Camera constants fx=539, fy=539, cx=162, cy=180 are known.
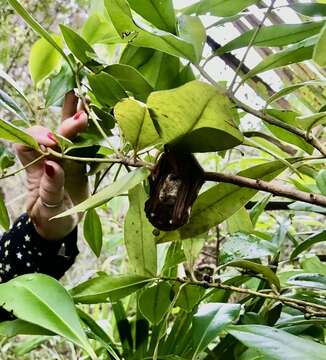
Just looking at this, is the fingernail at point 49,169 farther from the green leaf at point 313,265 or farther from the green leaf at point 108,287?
the green leaf at point 313,265

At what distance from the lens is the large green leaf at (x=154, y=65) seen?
0.43m

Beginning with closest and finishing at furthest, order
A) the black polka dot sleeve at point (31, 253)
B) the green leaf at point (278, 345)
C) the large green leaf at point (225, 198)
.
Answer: the green leaf at point (278, 345) < the large green leaf at point (225, 198) < the black polka dot sleeve at point (31, 253)

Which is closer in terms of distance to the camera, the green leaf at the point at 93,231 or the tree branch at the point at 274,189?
the tree branch at the point at 274,189

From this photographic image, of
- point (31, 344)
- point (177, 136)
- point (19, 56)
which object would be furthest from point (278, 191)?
point (19, 56)

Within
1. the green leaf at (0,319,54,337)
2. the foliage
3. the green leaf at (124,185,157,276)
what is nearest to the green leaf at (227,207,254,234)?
the foliage

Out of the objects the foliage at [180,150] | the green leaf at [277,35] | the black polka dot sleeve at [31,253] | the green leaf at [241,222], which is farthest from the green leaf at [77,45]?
the black polka dot sleeve at [31,253]

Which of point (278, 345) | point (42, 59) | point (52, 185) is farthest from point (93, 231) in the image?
point (278, 345)

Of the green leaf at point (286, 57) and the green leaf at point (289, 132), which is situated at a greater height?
the green leaf at point (286, 57)

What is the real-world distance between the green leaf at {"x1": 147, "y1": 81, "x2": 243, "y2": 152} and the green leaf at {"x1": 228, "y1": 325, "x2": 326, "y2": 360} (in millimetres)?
117

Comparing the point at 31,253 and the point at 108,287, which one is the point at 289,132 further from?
the point at 31,253

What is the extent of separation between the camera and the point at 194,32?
15.0 inches

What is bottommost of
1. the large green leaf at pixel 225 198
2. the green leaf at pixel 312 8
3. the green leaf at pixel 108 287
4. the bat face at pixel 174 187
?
the green leaf at pixel 108 287

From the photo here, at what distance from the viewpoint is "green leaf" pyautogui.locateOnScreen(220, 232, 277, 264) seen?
46cm

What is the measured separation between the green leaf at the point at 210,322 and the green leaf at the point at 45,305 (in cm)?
9
